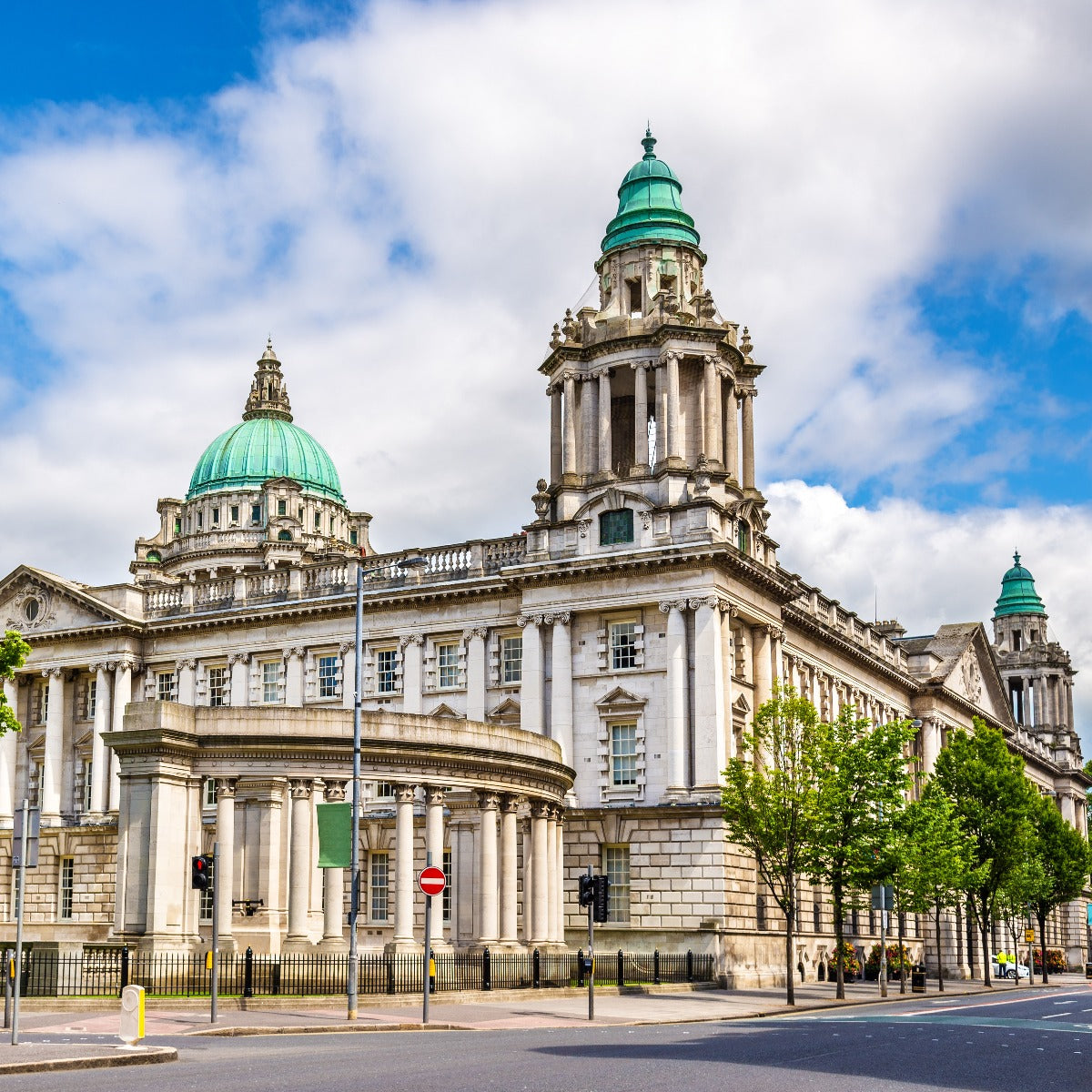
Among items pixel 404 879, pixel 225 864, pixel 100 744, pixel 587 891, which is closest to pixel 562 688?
pixel 404 879

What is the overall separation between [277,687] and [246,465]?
162 ft

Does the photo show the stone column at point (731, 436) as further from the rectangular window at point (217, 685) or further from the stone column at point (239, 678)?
the rectangular window at point (217, 685)

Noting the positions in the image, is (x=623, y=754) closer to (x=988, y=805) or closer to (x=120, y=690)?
(x=988, y=805)

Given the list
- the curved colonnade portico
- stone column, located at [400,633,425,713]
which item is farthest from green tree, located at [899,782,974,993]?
stone column, located at [400,633,425,713]

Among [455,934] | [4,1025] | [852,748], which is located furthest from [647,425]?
[4,1025]

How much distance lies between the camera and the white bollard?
23922mm

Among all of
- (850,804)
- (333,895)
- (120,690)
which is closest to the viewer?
(333,895)

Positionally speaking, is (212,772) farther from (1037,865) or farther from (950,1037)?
(1037,865)

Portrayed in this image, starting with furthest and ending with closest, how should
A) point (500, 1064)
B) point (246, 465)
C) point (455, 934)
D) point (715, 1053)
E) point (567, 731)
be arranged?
point (246, 465) → point (567, 731) → point (455, 934) → point (715, 1053) → point (500, 1064)

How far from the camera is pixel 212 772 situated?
37.9 meters

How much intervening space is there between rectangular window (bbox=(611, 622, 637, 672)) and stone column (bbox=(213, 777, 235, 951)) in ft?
70.7

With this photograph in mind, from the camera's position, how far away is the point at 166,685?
2719 inches

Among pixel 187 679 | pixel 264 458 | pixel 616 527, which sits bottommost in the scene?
pixel 187 679

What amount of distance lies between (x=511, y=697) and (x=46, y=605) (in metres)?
24.6
